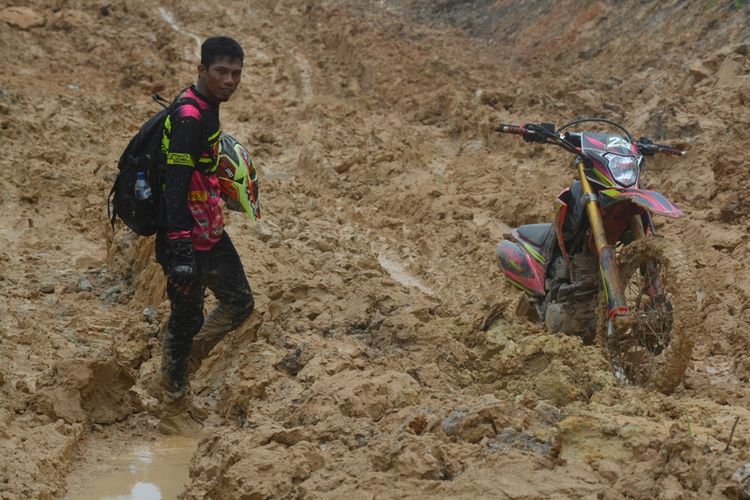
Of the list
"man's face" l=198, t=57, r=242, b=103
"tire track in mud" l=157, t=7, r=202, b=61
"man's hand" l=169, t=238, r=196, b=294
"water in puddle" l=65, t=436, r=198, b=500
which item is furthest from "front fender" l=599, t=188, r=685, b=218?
"tire track in mud" l=157, t=7, r=202, b=61

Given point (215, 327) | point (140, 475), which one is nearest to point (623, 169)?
point (215, 327)

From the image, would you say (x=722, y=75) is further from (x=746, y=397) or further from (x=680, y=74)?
(x=746, y=397)

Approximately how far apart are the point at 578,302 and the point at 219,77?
8.28 feet

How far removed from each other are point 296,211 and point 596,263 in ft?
13.1

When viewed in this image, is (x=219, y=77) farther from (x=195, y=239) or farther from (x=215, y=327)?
(x=215, y=327)

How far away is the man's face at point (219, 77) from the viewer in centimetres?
443

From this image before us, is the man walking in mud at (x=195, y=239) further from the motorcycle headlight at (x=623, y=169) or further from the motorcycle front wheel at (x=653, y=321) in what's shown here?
the motorcycle headlight at (x=623, y=169)

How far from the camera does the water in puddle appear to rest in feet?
13.0

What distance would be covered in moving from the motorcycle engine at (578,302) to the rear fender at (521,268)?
10.2 inches

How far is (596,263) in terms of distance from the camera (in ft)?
18.3

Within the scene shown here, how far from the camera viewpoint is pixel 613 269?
197 inches

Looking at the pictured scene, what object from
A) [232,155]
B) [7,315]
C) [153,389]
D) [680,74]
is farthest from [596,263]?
[680,74]

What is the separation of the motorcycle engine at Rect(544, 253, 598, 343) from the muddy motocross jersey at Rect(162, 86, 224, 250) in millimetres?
2188

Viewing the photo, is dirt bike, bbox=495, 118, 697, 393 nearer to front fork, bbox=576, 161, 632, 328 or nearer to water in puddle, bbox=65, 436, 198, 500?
front fork, bbox=576, 161, 632, 328
